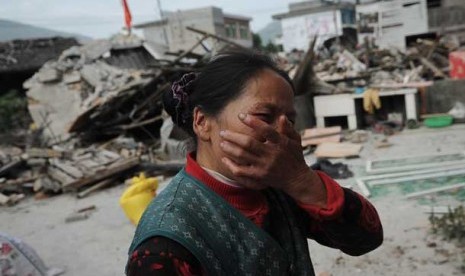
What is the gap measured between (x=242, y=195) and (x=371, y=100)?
978cm

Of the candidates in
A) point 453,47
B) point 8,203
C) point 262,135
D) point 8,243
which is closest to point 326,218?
point 262,135

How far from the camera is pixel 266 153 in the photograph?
1047 millimetres

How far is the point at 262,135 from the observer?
1.04 metres

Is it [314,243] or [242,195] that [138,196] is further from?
[242,195]

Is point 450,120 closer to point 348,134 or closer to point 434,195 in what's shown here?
point 348,134

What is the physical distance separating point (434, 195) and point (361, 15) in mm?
23159

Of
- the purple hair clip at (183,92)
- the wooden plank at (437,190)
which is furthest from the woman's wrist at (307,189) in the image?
the wooden plank at (437,190)

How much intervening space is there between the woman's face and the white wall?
99.9ft

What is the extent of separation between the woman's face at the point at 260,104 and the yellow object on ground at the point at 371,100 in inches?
378

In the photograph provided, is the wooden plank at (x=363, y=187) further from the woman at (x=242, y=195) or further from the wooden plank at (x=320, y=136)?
the woman at (x=242, y=195)

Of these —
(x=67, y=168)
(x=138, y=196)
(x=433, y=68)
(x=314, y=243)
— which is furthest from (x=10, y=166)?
(x=433, y=68)

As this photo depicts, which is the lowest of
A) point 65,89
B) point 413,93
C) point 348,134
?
point 348,134

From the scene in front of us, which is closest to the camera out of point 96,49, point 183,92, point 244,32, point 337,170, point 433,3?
point 183,92

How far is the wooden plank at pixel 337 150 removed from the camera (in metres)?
7.96
